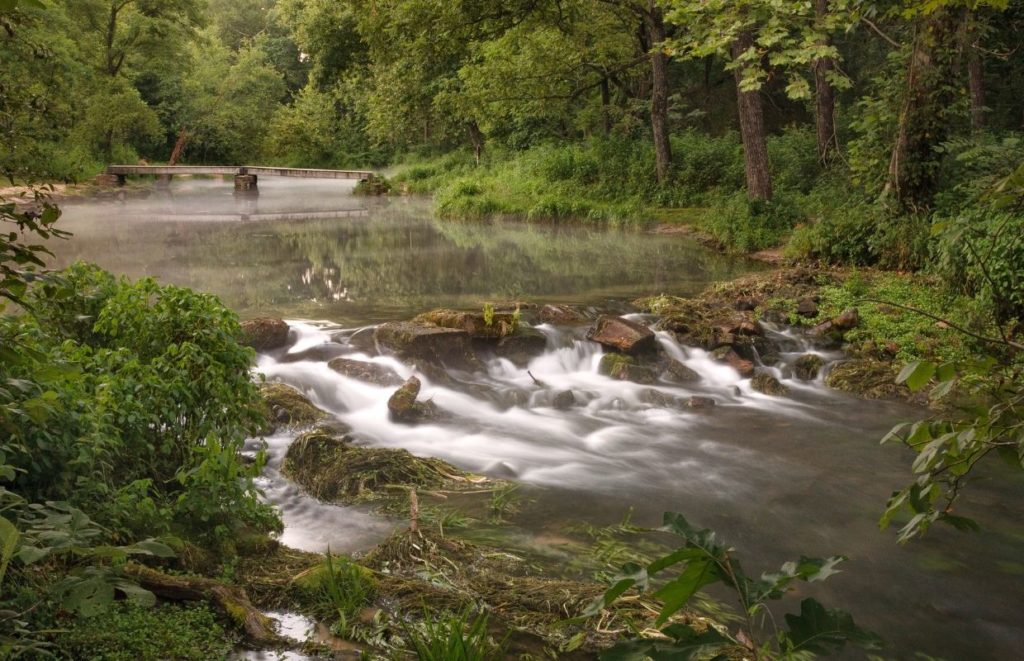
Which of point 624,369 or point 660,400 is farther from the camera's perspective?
point 624,369

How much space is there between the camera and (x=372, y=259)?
719 inches

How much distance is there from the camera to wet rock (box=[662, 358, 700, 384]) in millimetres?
10055

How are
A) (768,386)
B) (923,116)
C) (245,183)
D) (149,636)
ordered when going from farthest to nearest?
(245,183), (923,116), (768,386), (149,636)

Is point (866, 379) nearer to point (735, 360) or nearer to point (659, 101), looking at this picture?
point (735, 360)

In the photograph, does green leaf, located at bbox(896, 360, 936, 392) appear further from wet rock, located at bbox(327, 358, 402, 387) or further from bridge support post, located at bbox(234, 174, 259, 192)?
bridge support post, located at bbox(234, 174, 259, 192)

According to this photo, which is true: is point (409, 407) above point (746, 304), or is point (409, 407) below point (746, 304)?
below

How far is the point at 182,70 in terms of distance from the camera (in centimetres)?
4853

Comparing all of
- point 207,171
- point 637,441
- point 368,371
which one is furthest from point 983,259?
point 207,171

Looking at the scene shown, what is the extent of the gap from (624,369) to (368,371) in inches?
119

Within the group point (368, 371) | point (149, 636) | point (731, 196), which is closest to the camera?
point (149, 636)

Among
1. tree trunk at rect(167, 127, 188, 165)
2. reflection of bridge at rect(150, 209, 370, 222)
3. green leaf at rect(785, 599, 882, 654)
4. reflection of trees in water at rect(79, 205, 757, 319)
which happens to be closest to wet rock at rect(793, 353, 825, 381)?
reflection of trees in water at rect(79, 205, 757, 319)

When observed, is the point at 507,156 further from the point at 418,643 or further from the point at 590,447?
the point at 418,643

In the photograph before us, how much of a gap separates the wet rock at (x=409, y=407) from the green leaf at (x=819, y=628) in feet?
23.1

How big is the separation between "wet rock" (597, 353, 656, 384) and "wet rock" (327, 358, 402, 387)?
2.52 meters
